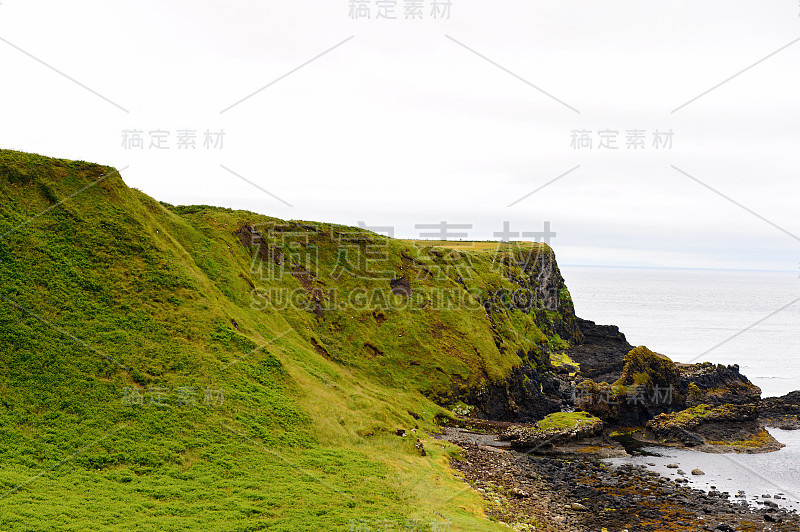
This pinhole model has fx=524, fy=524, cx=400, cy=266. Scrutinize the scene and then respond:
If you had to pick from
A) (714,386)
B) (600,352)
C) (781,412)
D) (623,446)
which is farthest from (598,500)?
(600,352)

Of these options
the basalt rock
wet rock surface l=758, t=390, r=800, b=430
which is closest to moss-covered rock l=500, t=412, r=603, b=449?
the basalt rock

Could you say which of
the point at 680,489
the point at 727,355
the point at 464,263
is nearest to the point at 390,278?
the point at 464,263

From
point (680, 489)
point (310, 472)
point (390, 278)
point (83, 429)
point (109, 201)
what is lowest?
point (680, 489)

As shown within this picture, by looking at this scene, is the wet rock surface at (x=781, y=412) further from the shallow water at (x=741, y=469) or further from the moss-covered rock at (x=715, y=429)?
the shallow water at (x=741, y=469)

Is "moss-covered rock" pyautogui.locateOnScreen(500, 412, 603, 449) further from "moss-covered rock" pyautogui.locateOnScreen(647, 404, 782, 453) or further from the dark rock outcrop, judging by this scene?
the dark rock outcrop

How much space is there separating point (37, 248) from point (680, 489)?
55109 mm

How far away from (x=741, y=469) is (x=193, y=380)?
2011 inches

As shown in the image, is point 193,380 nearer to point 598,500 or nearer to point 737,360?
point 598,500

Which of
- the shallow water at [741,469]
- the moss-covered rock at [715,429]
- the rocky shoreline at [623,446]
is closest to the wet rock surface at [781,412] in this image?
the rocky shoreline at [623,446]

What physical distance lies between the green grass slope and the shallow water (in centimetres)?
2087

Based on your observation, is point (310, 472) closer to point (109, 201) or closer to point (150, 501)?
point (150, 501)

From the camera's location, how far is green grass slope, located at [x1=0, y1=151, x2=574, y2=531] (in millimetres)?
27516

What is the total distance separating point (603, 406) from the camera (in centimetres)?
6325

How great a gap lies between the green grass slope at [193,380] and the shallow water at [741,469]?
20.9m
